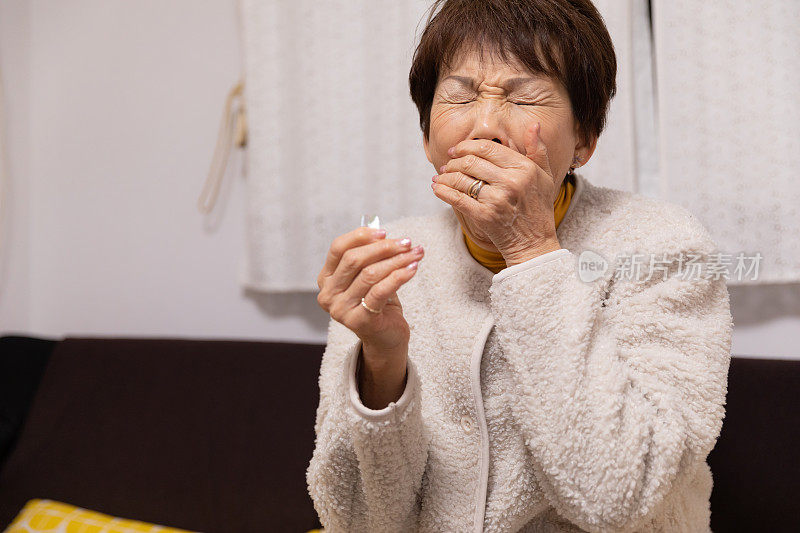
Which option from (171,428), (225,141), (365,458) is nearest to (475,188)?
(365,458)

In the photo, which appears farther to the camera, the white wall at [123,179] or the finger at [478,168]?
the white wall at [123,179]

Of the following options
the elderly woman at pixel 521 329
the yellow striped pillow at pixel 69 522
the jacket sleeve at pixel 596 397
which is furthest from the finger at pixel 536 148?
the yellow striped pillow at pixel 69 522

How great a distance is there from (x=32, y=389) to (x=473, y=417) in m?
1.43

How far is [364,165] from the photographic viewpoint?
5.66 ft

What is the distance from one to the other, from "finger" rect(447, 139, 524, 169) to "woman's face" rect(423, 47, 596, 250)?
0.05 meters

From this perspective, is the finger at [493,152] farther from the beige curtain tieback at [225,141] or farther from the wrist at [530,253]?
the beige curtain tieback at [225,141]

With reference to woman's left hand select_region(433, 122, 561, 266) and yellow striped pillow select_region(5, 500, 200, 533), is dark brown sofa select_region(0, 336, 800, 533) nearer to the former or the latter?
yellow striped pillow select_region(5, 500, 200, 533)

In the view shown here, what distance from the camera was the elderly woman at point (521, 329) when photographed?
2.43 feet

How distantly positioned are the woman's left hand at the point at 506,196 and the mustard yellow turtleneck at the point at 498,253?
15cm

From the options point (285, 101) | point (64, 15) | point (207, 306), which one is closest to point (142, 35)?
point (64, 15)

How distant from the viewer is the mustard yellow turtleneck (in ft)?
3.10

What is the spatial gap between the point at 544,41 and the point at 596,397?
1.51 ft

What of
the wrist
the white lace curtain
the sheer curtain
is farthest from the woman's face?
the sheer curtain

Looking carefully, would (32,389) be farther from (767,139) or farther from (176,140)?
(767,139)
